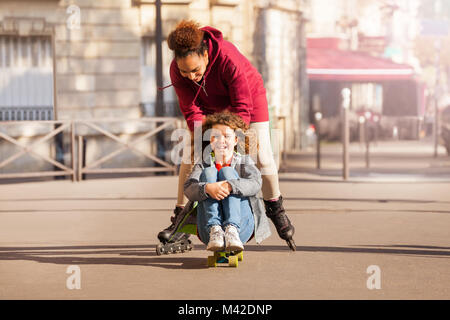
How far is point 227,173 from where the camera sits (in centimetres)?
648

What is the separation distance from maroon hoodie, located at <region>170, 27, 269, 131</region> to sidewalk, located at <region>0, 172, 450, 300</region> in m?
0.99

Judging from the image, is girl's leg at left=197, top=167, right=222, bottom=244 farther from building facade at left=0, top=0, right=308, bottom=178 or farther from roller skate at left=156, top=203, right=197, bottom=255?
building facade at left=0, top=0, right=308, bottom=178

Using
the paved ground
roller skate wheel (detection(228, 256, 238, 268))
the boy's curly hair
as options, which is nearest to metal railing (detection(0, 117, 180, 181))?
the paved ground

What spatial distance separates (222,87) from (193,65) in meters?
0.34

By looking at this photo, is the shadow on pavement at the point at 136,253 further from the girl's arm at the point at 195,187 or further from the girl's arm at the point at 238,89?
the girl's arm at the point at 238,89

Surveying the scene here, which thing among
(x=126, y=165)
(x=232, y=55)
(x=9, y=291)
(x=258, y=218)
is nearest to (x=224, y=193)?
(x=258, y=218)

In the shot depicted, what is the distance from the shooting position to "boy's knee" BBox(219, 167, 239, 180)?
6.47 metres

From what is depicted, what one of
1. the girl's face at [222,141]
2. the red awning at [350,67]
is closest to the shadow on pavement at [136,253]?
the girl's face at [222,141]

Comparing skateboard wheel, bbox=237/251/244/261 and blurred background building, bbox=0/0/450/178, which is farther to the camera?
blurred background building, bbox=0/0/450/178

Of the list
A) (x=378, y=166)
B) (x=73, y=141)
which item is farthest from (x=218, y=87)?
(x=378, y=166)

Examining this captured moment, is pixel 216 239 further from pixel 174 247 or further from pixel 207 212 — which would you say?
pixel 174 247

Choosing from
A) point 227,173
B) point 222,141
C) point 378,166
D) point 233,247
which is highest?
point 222,141

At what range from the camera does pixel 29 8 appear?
1711 cm
